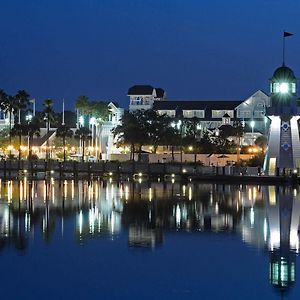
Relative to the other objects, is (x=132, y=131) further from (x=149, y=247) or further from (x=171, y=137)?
(x=149, y=247)

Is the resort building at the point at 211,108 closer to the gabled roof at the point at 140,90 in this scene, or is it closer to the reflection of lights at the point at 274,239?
the gabled roof at the point at 140,90

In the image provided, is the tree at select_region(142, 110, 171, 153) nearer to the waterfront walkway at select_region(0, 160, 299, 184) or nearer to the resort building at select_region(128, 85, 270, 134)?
the resort building at select_region(128, 85, 270, 134)

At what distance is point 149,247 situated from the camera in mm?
33750

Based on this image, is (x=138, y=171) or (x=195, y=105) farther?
(x=195, y=105)

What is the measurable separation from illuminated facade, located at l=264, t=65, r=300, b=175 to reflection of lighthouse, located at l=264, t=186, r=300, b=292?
12.5 m

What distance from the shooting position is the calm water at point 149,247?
25547 millimetres

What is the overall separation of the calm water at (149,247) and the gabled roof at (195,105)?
8443 centimetres

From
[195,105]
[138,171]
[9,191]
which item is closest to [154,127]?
[138,171]

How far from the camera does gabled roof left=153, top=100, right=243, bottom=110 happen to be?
14362cm

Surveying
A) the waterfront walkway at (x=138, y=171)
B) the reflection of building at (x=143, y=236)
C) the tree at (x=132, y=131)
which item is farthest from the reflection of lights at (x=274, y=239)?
the tree at (x=132, y=131)

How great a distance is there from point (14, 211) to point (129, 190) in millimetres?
20804

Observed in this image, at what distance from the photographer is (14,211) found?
48094 mm

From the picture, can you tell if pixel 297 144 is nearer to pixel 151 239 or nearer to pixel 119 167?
pixel 119 167

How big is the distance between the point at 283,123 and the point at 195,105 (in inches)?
2761
